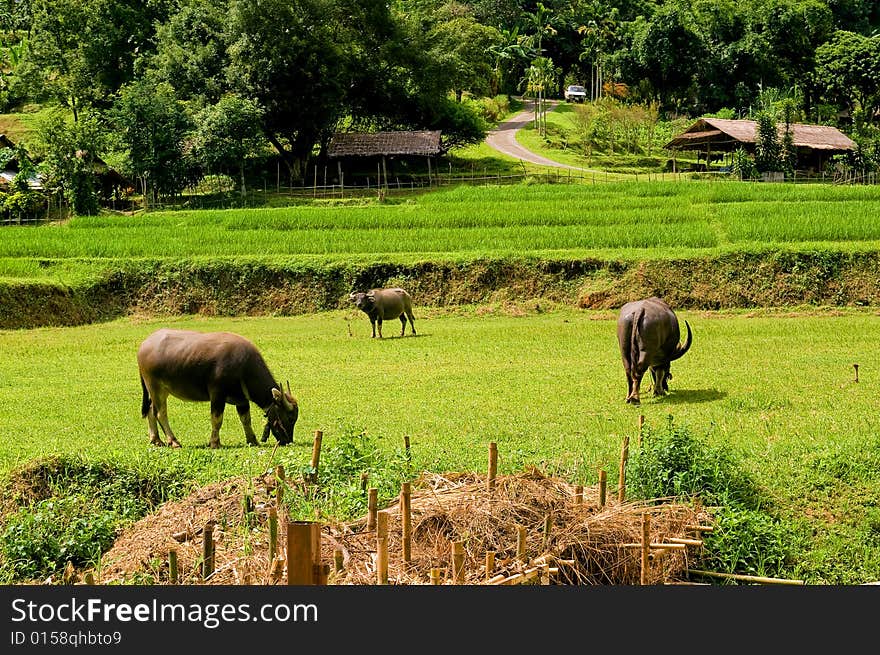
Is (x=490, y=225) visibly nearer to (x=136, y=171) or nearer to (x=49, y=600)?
(x=136, y=171)

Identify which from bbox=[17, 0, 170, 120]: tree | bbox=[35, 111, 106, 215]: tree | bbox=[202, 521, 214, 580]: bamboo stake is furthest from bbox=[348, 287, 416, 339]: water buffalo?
bbox=[17, 0, 170, 120]: tree

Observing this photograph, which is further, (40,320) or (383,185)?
(383,185)

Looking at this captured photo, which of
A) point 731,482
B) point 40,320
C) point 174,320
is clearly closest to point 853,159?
point 174,320

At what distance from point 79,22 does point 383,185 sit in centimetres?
1918

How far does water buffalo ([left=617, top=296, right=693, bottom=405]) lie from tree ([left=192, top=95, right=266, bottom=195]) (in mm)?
28236

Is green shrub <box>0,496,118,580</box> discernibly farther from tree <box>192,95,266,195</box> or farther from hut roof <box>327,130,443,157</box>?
hut roof <box>327,130,443,157</box>

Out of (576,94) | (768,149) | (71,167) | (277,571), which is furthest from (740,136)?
(277,571)

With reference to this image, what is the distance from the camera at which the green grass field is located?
10.0 m

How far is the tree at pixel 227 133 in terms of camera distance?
40.1 m

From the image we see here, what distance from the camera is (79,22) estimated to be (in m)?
51.3

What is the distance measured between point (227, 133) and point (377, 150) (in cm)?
627

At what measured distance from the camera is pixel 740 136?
45.7 metres

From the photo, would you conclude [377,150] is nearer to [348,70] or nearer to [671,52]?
[348,70]

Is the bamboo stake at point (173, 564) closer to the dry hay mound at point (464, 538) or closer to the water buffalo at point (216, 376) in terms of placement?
the dry hay mound at point (464, 538)
